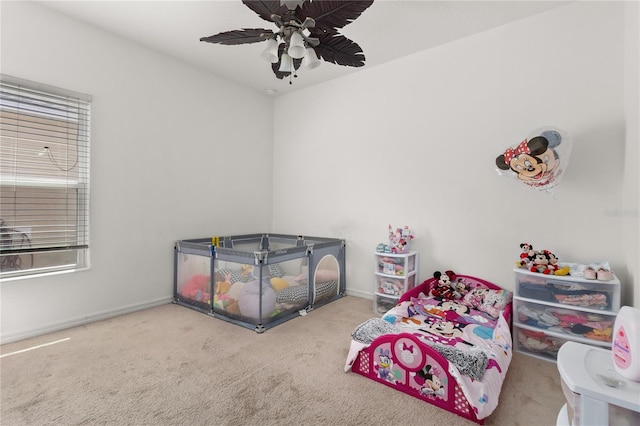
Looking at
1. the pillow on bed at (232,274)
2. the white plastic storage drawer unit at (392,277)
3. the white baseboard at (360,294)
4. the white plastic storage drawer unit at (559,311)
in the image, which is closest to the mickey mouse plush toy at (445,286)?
the white plastic storage drawer unit at (392,277)

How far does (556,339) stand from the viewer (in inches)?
80.7

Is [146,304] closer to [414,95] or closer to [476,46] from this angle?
[414,95]

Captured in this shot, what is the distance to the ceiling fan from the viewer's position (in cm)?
169

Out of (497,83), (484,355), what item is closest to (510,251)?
(484,355)

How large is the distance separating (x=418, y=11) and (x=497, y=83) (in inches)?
35.8

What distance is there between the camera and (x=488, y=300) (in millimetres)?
2391

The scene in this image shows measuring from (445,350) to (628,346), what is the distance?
881 mm

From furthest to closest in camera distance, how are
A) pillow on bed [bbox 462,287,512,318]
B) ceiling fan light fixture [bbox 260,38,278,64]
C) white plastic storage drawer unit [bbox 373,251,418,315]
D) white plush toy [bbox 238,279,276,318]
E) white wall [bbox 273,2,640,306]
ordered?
white plastic storage drawer unit [bbox 373,251,418,315], white plush toy [bbox 238,279,276,318], pillow on bed [bbox 462,287,512,318], white wall [bbox 273,2,640,306], ceiling fan light fixture [bbox 260,38,278,64]

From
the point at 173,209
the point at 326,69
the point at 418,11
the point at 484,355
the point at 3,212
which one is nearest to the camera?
the point at 484,355

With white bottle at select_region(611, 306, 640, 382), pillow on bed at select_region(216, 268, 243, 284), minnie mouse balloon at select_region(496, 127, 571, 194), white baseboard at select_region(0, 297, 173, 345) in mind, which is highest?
minnie mouse balloon at select_region(496, 127, 571, 194)

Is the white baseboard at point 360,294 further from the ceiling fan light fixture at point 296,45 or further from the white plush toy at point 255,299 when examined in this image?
the ceiling fan light fixture at point 296,45

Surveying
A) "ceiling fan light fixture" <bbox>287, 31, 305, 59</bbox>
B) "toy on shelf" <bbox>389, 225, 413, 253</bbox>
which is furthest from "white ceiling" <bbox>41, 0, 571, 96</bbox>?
"toy on shelf" <bbox>389, 225, 413, 253</bbox>

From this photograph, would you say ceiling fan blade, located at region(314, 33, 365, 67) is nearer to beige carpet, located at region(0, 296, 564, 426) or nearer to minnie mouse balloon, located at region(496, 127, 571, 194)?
minnie mouse balloon, located at region(496, 127, 571, 194)

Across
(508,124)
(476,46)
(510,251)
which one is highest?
(476,46)
